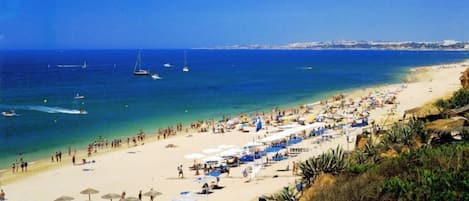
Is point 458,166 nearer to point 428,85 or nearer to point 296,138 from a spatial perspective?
point 296,138

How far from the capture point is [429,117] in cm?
2072

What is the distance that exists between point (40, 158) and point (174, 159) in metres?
8.18

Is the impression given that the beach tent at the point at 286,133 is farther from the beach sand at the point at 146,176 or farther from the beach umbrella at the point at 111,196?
the beach umbrella at the point at 111,196

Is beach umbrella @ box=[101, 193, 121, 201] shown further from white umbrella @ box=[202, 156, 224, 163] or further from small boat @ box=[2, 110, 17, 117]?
small boat @ box=[2, 110, 17, 117]

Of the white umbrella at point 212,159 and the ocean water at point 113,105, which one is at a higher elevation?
the white umbrella at point 212,159

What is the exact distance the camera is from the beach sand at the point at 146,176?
22.1 meters

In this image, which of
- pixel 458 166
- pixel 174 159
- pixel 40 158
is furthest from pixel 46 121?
pixel 458 166

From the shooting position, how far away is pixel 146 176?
25266 mm

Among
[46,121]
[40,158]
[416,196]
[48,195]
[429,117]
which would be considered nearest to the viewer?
[416,196]

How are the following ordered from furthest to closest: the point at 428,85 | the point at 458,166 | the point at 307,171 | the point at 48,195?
the point at 428,85 < the point at 48,195 < the point at 307,171 < the point at 458,166

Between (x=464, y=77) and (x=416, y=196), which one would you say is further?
(x=464, y=77)

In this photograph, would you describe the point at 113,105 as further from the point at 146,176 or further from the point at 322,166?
the point at 322,166

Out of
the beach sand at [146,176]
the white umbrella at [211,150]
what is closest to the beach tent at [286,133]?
the beach sand at [146,176]

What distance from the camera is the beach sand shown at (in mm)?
22078
